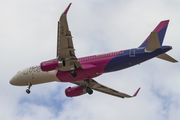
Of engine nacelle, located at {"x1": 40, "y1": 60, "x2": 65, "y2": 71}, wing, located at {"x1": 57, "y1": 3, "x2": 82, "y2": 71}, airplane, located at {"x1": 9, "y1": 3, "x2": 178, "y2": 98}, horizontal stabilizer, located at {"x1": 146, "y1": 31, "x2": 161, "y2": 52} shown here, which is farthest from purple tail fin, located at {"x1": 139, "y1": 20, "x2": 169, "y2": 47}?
engine nacelle, located at {"x1": 40, "y1": 60, "x2": 65, "y2": 71}

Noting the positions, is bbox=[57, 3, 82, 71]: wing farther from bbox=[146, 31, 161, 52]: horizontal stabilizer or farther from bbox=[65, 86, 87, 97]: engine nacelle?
bbox=[146, 31, 161, 52]: horizontal stabilizer

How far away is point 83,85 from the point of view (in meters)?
38.3

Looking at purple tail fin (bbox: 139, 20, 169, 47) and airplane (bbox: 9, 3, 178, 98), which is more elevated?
purple tail fin (bbox: 139, 20, 169, 47)

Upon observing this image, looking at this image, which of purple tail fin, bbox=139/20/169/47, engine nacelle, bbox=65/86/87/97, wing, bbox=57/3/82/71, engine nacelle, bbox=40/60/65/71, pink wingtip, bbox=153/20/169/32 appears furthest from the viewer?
engine nacelle, bbox=65/86/87/97

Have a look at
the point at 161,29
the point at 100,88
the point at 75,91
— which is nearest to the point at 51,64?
the point at 75,91

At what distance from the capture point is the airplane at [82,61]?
28703mm

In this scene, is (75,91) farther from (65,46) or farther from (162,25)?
(162,25)

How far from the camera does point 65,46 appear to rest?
2867 centimetres

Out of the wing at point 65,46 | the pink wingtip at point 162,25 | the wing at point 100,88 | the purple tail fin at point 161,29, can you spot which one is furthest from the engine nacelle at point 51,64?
the pink wingtip at point 162,25

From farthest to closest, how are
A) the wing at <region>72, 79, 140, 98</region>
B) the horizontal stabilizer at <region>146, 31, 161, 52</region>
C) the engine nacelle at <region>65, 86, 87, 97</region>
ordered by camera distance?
the engine nacelle at <region>65, 86, 87, 97</region> < the wing at <region>72, 79, 140, 98</region> < the horizontal stabilizer at <region>146, 31, 161, 52</region>

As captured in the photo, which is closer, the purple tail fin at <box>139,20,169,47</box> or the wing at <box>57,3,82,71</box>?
the wing at <box>57,3,82,71</box>

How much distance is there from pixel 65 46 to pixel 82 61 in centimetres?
481

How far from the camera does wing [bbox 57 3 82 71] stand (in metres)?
26.6

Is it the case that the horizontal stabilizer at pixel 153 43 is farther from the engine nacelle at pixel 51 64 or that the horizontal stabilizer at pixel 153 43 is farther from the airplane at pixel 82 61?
the engine nacelle at pixel 51 64
